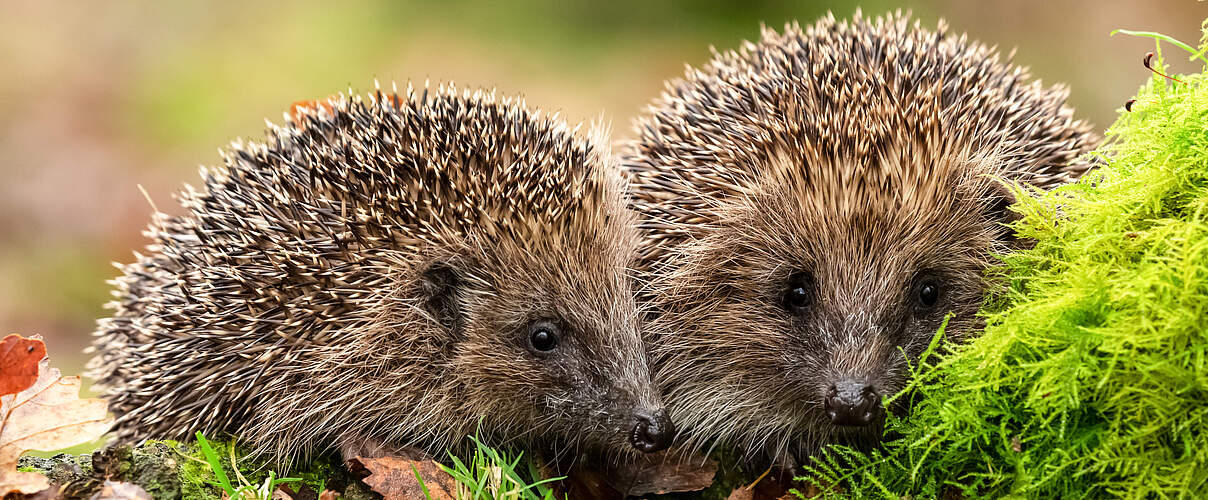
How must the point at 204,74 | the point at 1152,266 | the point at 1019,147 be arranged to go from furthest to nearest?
1. the point at 204,74
2. the point at 1019,147
3. the point at 1152,266

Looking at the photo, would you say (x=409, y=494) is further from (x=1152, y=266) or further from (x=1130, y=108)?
(x=1130, y=108)

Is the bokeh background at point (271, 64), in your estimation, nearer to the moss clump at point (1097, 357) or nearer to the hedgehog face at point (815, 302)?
the hedgehog face at point (815, 302)

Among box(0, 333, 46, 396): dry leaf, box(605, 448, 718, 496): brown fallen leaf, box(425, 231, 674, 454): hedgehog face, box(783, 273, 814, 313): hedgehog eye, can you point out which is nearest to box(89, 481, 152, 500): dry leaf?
box(0, 333, 46, 396): dry leaf

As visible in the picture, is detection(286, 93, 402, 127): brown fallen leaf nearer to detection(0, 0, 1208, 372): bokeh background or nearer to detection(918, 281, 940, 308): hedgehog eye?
detection(918, 281, 940, 308): hedgehog eye

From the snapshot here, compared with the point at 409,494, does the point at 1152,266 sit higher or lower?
higher

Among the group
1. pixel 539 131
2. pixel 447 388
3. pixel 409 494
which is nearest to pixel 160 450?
pixel 409 494

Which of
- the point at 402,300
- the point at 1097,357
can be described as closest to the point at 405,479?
the point at 402,300

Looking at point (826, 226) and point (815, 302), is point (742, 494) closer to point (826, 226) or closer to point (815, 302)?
point (815, 302)
